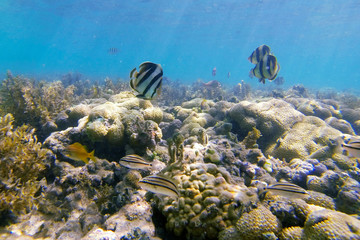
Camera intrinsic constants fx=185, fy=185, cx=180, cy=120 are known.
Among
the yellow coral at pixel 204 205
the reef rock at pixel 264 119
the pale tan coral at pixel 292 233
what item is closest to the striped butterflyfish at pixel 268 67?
the reef rock at pixel 264 119

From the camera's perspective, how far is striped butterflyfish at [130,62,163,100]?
2.76 meters

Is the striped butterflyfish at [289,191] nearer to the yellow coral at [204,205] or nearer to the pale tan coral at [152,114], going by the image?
the yellow coral at [204,205]

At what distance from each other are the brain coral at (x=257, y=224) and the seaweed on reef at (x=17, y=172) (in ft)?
11.1

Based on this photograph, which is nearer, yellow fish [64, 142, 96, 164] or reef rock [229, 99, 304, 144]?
yellow fish [64, 142, 96, 164]

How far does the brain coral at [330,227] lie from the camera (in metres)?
2.06

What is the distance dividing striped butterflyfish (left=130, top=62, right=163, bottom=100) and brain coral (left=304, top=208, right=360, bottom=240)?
106 inches

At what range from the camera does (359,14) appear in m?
36.1

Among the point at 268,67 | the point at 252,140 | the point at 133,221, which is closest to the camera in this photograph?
the point at 133,221

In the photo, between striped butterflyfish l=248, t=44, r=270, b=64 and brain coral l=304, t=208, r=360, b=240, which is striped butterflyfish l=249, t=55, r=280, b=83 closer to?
striped butterflyfish l=248, t=44, r=270, b=64

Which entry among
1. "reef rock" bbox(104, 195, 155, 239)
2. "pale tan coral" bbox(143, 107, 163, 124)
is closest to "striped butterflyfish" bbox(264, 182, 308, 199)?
"reef rock" bbox(104, 195, 155, 239)

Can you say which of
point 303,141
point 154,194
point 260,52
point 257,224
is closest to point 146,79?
point 154,194

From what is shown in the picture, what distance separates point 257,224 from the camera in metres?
2.37

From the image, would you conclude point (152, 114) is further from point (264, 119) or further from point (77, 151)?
point (264, 119)

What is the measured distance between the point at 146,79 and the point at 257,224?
2476 mm
